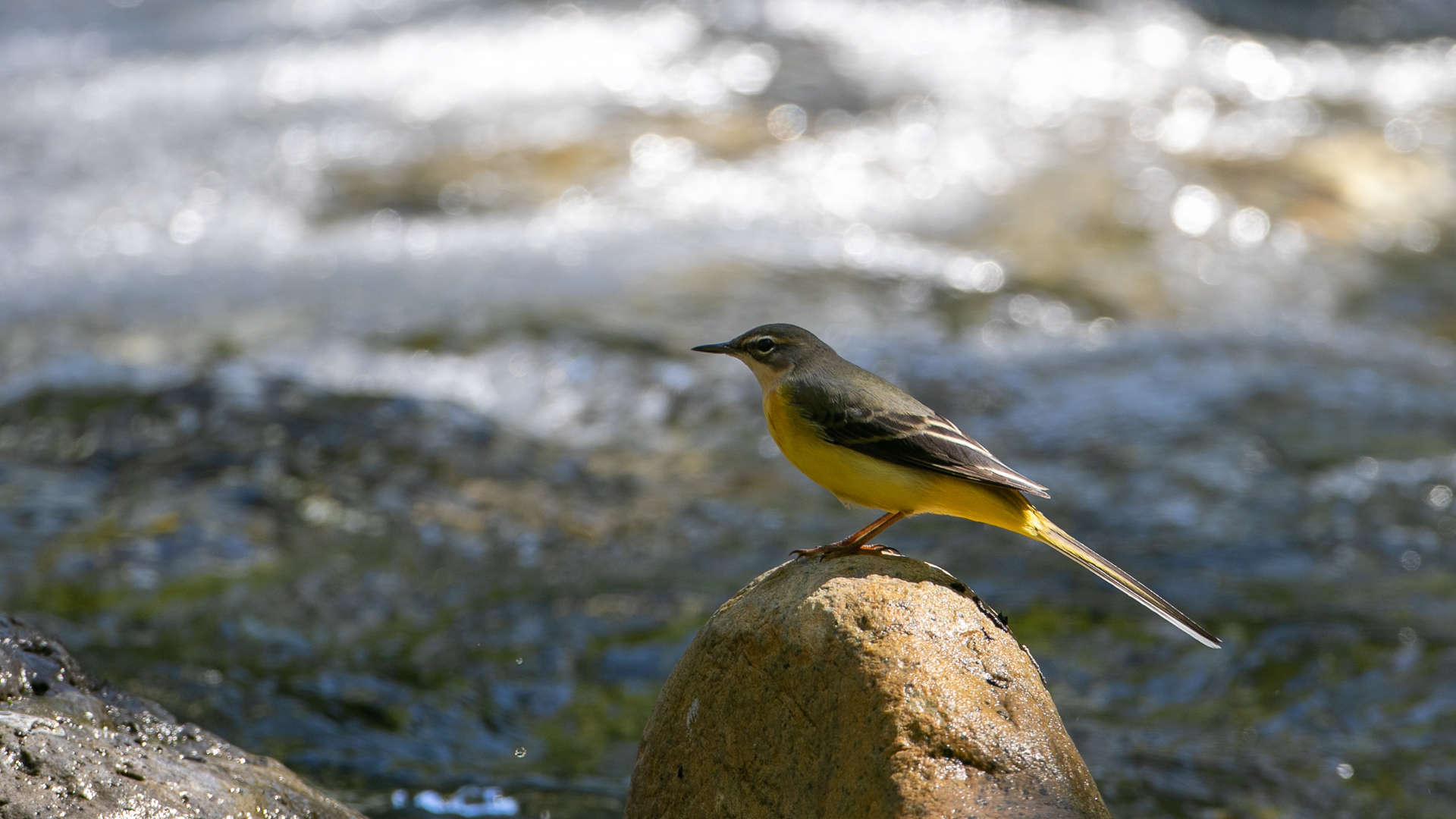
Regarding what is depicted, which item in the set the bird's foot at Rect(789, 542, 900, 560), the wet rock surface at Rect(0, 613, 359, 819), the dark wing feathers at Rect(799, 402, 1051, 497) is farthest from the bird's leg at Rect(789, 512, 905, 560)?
the wet rock surface at Rect(0, 613, 359, 819)

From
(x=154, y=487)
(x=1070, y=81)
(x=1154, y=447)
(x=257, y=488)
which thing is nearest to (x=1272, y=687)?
(x=1154, y=447)

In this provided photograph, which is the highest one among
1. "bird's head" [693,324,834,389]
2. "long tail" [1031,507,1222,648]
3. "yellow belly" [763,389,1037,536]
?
"bird's head" [693,324,834,389]

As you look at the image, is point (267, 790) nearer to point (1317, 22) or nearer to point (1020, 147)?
point (1020, 147)

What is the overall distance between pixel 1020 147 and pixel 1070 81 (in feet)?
8.61

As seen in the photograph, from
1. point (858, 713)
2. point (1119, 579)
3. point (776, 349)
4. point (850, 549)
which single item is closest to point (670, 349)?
point (776, 349)

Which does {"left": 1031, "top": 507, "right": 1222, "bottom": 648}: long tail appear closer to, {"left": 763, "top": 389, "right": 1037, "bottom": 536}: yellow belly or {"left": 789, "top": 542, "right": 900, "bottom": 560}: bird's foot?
{"left": 763, "top": 389, "right": 1037, "bottom": 536}: yellow belly

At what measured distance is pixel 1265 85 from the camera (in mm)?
19062

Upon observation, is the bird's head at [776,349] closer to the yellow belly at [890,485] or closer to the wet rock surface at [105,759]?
the yellow belly at [890,485]

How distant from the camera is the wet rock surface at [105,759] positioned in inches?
145

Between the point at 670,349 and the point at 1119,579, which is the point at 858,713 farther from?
the point at 670,349

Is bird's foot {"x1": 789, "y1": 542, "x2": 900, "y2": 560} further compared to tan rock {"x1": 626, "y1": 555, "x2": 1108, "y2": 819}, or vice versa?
bird's foot {"x1": 789, "y1": 542, "x2": 900, "y2": 560}

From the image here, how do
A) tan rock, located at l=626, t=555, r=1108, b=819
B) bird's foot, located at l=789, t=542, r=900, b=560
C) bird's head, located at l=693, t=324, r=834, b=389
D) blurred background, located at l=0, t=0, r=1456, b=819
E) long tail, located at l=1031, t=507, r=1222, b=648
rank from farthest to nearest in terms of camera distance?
blurred background, located at l=0, t=0, r=1456, b=819
bird's head, located at l=693, t=324, r=834, b=389
bird's foot, located at l=789, t=542, r=900, b=560
long tail, located at l=1031, t=507, r=1222, b=648
tan rock, located at l=626, t=555, r=1108, b=819

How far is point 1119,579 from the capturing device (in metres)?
4.57

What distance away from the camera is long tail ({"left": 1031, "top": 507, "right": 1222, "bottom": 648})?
4.45 meters
